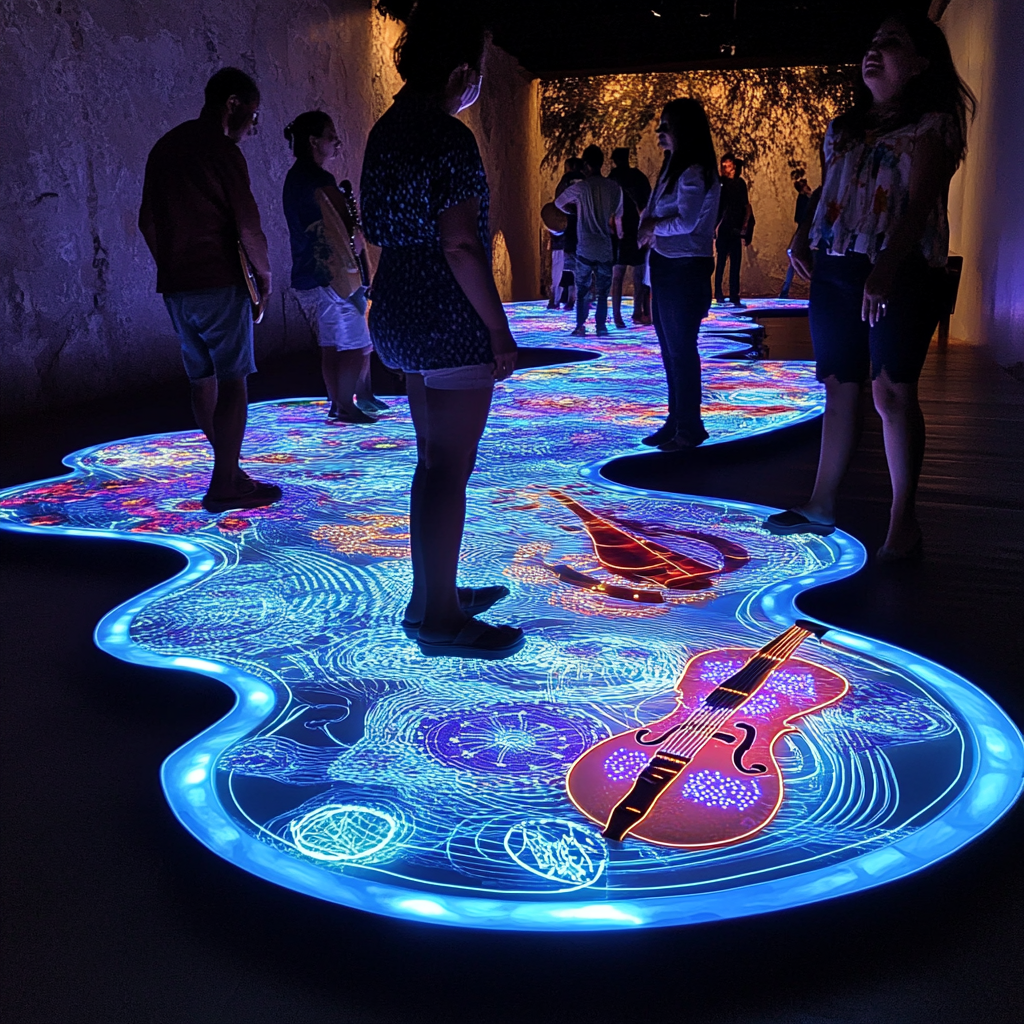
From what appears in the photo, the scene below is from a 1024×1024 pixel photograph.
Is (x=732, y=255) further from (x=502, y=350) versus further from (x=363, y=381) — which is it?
(x=502, y=350)

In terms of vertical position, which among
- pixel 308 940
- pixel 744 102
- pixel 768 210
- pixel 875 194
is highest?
pixel 744 102

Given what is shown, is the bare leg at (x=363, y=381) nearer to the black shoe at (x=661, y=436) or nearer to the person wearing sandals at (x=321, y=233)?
the person wearing sandals at (x=321, y=233)

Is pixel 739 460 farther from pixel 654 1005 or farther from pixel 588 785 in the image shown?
pixel 654 1005

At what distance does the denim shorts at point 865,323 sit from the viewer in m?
2.34

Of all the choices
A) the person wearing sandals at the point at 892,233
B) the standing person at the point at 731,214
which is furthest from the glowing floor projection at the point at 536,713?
the standing person at the point at 731,214

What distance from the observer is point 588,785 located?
1527mm

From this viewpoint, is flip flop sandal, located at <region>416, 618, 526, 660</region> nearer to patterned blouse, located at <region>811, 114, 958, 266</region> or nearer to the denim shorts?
the denim shorts

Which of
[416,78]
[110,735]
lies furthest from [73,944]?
[416,78]

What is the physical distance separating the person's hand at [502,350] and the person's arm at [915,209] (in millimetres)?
1008

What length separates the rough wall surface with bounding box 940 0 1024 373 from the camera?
624 cm

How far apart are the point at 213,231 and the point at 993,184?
6386 millimetres

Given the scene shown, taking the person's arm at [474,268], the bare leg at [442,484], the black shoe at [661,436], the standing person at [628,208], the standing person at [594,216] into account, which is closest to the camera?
the person's arm at [474,268]

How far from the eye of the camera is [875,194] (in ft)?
7.80

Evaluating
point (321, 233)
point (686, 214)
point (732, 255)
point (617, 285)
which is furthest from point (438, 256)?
A: point (732, 255)
